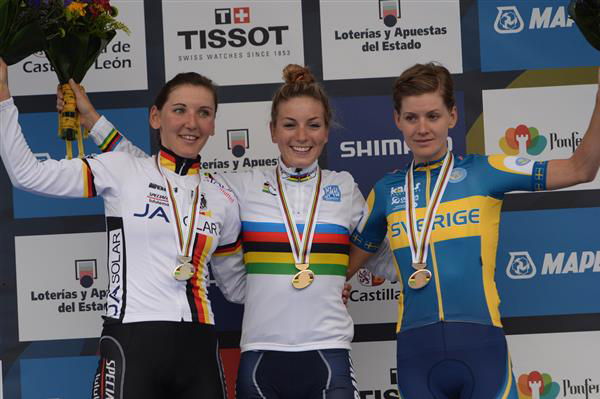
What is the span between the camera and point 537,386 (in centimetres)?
338

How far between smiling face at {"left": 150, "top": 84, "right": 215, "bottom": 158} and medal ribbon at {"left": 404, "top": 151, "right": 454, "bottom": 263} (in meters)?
0.84

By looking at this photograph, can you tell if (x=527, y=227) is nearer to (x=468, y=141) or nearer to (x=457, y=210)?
(x=468, y=141)

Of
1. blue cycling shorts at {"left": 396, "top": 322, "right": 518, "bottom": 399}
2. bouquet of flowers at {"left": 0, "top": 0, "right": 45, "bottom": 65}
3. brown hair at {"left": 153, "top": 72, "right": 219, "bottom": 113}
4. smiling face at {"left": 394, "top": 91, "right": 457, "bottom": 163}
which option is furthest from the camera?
brown hair at {"left": 153, "top": 72, "right": 219, "bottom": 113}

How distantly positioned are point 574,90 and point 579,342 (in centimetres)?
129

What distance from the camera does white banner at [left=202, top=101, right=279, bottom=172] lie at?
3.41 m

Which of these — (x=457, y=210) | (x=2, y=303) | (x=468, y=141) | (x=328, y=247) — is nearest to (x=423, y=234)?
(x=457, y=210)

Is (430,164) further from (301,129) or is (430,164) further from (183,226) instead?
(183,226)

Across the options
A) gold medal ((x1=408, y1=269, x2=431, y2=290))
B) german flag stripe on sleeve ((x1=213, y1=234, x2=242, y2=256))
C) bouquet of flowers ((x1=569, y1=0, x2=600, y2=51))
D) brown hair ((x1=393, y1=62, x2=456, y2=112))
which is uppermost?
bouquet of flowers ((x1=569, y1=0, x2=600, y2=51))

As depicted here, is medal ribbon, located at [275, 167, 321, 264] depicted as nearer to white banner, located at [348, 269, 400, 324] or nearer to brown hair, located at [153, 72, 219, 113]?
brown hair, located at [153, 72, 219, 113]

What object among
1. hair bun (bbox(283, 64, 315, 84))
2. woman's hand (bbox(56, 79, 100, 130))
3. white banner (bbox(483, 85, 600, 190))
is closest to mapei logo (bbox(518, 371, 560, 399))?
white banner (bbox(483, 85, 600, 190))

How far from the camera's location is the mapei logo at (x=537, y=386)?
3379 millimetres

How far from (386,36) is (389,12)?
13 cm

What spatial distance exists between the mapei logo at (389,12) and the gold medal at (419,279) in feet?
5.14

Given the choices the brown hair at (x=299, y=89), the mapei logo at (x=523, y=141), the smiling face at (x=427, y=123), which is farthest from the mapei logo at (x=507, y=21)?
the brown hair at (x=299, y=89)
